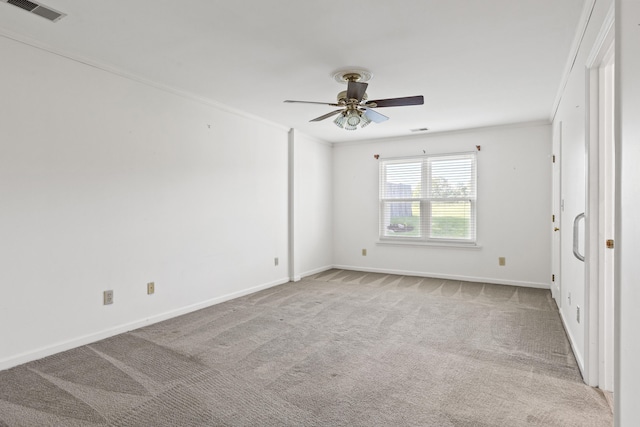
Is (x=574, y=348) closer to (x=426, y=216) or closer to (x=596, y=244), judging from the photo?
(x=596, y=244)

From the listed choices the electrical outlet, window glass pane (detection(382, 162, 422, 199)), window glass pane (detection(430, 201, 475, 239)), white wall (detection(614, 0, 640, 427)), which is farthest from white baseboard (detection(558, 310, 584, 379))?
the electrical outlet

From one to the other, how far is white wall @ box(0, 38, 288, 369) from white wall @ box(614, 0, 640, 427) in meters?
3.58

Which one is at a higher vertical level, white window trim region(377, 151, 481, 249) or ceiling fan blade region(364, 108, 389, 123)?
ceiling fan blade region(364, 108, 389, 123)

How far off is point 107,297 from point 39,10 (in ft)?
7.35

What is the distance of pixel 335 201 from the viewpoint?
22.6 feet

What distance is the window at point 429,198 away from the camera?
577 centimetres

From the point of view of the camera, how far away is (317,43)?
2.78m

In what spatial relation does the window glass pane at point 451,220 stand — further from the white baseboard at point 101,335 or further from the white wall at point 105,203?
the white baseboard at point 101,335

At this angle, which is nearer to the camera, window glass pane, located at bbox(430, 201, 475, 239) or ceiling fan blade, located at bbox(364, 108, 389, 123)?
ceiling fan blade, located at bbox(364, 108, 389, 123)

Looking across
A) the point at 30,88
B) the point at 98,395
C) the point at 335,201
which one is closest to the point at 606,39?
the point at 98,395

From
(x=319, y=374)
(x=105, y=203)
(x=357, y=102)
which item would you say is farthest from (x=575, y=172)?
(x=105, y=203)

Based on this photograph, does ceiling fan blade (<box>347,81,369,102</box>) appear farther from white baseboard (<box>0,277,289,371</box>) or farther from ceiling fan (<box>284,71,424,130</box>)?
white baseboard (<box>0,277,289,371</box>)

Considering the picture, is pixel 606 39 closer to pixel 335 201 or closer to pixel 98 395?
pixel 98 395

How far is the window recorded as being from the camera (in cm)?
577
